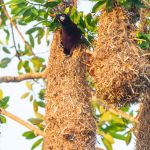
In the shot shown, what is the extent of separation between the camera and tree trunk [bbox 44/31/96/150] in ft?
8.89

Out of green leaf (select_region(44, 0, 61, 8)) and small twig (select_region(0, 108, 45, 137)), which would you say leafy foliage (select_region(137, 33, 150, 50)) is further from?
small twig (select_region(0, 108, 45, 137))

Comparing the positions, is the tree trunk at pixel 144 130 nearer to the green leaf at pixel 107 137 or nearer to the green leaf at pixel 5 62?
the green leaf at pixel 107 137

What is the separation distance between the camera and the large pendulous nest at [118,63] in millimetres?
2490

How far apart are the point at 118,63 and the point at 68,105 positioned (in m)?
0.38

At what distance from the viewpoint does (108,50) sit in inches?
101

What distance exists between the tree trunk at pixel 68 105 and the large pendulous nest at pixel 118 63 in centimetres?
18

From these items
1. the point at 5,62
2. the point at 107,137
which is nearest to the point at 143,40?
the point at 107,137

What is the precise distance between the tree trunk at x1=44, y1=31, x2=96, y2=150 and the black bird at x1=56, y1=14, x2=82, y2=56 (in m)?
0.03

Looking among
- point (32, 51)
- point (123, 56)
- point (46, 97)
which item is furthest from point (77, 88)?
point (32, 51)

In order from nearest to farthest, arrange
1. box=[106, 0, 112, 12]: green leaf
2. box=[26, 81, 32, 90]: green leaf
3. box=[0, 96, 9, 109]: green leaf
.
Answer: box=[106, 0, 112, 12]: green leaf < box=[0, 96, 9, 109]: green leaf < box=[26, 81, 32, 90]: green leaf

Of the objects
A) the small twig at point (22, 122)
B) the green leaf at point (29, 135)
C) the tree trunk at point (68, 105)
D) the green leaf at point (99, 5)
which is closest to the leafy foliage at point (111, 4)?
the green leaf at point (99, 5)

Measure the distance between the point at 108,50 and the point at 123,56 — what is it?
0.08 meters

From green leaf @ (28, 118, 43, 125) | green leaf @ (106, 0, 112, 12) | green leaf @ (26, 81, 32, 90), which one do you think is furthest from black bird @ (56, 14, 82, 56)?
green leaf @ (26, 81, 32, 90)

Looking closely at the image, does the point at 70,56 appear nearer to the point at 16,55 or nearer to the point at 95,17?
the point at 95,17
